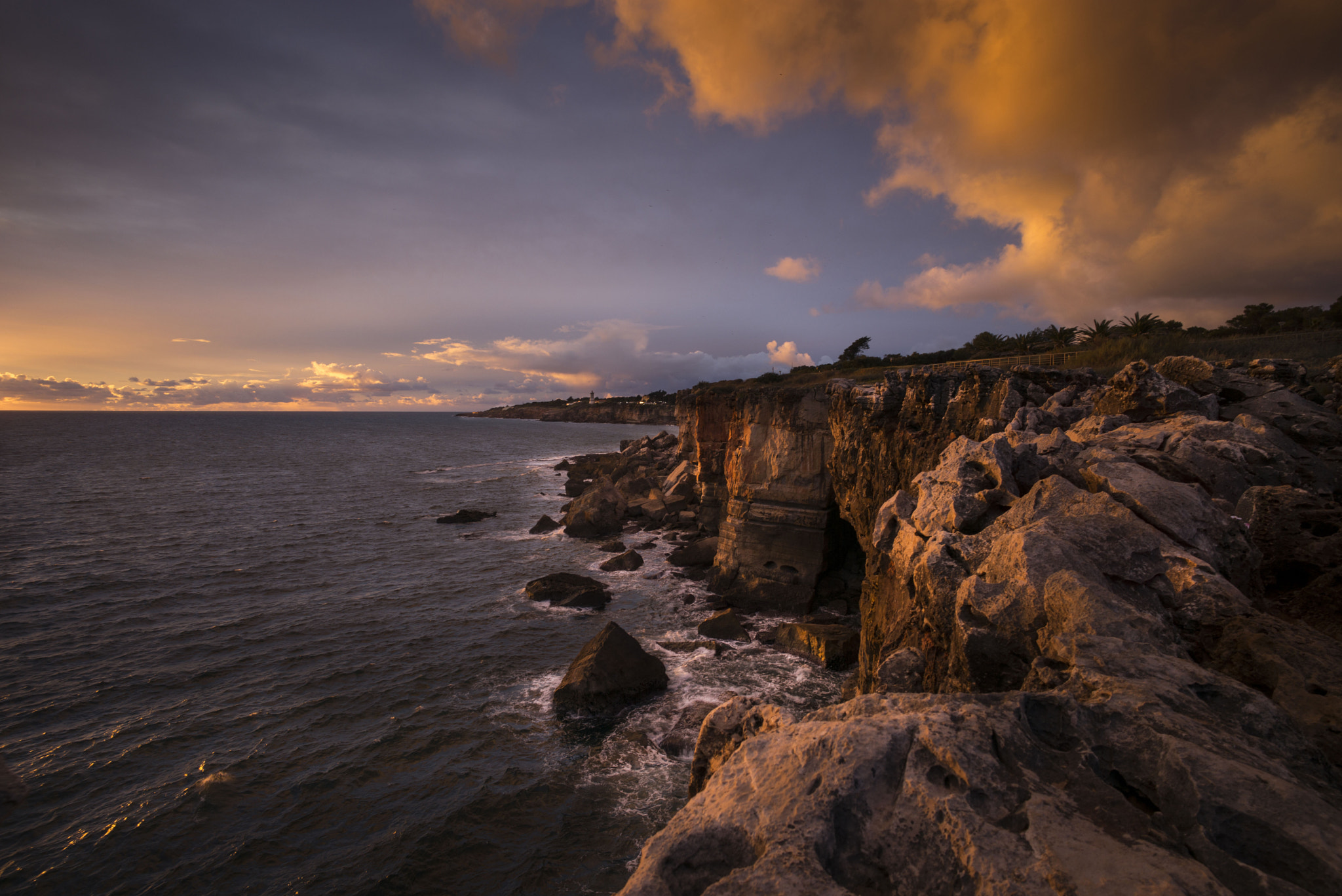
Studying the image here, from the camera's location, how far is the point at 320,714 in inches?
593

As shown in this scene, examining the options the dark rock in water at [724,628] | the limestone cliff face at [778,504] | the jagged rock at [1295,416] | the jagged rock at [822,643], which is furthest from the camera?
the limestone cliff face at [778,504]

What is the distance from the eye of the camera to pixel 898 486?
17.8 metres

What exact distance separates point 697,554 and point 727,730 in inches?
946

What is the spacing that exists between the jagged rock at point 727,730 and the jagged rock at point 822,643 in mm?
13427

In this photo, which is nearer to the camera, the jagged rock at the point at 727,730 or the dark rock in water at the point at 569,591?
the jagged rock at the point at 727,730

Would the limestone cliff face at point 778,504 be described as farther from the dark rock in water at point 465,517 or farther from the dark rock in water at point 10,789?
the dark rock in water at point 465,517

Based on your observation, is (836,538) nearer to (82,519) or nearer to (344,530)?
(344,530)

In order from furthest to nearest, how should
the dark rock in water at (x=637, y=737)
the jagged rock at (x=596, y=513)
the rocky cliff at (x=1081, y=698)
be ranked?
the jagged rock at (x=596, y=513)
the dark rock in water at (x=637, y=737)
the rocky cliff at (x=1081, y=698)

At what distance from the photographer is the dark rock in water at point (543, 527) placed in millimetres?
36750

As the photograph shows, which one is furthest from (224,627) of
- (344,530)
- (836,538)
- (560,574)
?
(836,538)

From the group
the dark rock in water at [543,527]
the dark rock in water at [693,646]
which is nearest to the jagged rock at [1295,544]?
the dark rock in water at [693,646]

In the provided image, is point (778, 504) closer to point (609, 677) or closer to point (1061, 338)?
point (609, 677)

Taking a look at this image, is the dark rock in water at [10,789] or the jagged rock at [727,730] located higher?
the jagged rock at [727,730]

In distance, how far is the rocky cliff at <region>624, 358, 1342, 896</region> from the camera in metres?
3.43
